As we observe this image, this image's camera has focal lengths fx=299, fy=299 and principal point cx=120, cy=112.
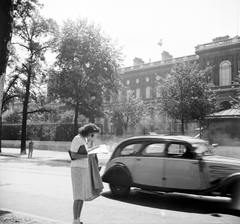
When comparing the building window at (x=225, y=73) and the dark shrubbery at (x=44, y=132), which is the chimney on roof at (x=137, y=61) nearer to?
the building window at (x=225, y=73)

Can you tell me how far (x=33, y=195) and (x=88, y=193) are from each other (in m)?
3.91

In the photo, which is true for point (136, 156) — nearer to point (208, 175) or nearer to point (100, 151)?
point (208, 175)

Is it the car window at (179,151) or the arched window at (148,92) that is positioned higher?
the arched window at (148,92)

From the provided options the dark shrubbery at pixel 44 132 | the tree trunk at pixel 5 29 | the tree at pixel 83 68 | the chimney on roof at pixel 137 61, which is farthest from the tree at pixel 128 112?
the tree trunk at pixel 5 29

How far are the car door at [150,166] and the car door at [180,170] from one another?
0.57ft

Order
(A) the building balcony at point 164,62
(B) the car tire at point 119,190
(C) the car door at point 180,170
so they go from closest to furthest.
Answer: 1. (C) the car door at point 180,170
2. (B) the car tire at point 119,190
3. (A) the building balcony at point 164,62

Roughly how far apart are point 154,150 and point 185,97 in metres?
16.7

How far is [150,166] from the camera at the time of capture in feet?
25.7

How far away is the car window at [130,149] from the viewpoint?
836 cm

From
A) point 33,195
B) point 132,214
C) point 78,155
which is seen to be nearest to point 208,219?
point 132,214

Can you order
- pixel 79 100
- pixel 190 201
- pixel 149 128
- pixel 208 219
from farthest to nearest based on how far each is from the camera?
pixel 149 128
pixel 79 100
pixel 190 201
pixel 208 219

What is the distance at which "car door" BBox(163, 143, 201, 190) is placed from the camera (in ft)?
23.5

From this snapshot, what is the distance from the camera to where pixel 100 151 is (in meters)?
5.06

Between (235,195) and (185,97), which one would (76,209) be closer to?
(235,195)
